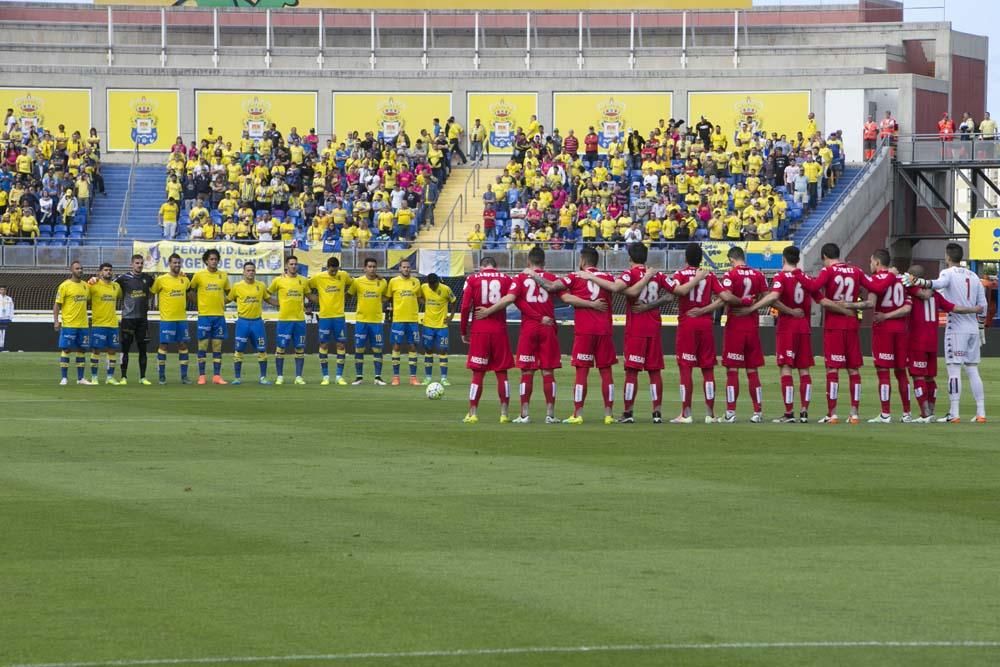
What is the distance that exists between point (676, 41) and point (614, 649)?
57.7 metres

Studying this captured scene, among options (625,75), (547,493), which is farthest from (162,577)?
(625,75)

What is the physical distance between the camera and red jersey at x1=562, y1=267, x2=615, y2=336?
68.2 feet

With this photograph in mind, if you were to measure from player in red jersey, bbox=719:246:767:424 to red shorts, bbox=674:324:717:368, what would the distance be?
237 millimetres

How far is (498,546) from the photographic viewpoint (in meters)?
11.4

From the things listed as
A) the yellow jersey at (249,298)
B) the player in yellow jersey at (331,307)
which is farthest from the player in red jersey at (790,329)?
the yellow jersey at (249,298)

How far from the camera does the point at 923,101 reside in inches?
2375

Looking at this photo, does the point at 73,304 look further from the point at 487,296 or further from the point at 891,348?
the point at 891,348

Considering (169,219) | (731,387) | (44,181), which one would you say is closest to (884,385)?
(731,387)

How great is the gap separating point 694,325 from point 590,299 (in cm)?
146

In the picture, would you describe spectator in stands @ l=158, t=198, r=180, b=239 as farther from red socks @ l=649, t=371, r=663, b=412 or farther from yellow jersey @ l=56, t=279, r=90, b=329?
red socks @ l=649, t=371, r=663, b=412

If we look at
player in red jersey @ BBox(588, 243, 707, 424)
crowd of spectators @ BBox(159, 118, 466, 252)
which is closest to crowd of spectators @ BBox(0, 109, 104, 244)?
crowd of spectators @ BBox(159, 118, 466, 252)

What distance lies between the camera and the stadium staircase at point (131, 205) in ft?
180

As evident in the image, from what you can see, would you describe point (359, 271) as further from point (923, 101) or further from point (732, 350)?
point (732, 350)

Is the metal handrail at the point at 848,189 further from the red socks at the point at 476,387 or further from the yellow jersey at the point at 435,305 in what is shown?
the red socks at the point at 476,387
